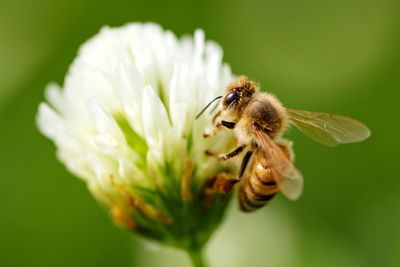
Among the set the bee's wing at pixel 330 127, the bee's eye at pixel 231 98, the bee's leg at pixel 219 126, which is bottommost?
the bee's leg at pixel 219 126

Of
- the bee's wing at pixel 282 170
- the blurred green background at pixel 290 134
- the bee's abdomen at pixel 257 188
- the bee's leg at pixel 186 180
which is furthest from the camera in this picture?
the blurred green background at pixel 290 134

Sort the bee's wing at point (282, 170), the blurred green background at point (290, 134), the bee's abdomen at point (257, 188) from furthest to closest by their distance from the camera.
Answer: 1. the blurred green background at point (290, 134)
2. the bee's abdomen at point (257, 188)
3. the bee's wing at point (282, 170)

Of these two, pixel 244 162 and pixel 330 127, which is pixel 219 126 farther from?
pixel 330 127

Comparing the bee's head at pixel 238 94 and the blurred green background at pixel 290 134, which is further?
the blurred green background at pixel 290 134

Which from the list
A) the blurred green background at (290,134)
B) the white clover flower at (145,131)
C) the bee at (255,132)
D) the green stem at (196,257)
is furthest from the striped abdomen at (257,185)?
the blurred green background at (290,134)

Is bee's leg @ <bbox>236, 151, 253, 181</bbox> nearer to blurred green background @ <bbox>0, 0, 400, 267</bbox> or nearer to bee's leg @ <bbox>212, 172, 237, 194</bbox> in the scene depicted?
bee's leg @ <bbox>212, 172, 237, 194</bbox>

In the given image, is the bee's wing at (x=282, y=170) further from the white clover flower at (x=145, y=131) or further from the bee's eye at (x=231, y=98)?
the white clover flower at (x=145, y=131)

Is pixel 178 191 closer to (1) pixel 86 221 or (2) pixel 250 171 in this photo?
(2) pixel 250 171

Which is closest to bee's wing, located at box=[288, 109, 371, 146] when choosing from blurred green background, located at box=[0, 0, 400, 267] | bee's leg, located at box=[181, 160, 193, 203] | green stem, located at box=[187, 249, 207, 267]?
bee's leg, located at box=[181, 160, 193, 203]
